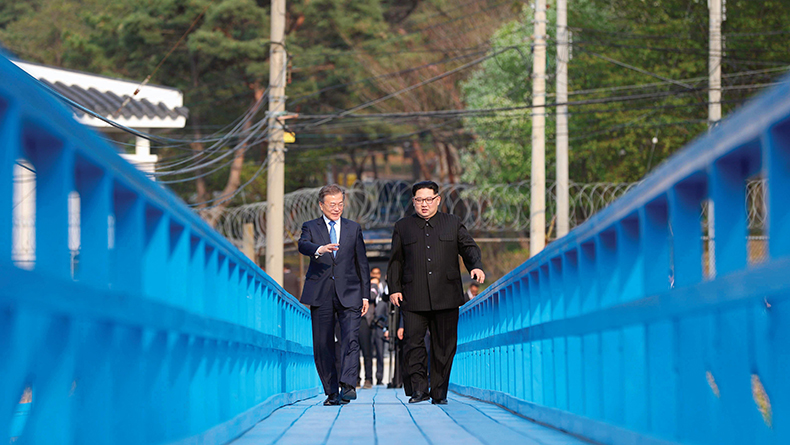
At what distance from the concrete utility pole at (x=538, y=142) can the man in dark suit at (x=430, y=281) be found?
11956 millimetres

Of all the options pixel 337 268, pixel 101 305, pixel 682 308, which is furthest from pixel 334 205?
pixel 101 305

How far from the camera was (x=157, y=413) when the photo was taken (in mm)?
3922

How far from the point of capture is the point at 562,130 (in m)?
22.0

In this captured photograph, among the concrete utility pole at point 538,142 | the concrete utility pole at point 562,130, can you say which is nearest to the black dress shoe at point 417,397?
the concrete utility pole at point 538,142

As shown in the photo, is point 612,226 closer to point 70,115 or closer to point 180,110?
point 70,115

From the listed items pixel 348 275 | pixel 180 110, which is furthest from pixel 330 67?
pixel 348 275

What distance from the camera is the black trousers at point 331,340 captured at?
29.1 feet

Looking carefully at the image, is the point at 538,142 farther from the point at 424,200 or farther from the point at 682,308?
the point at 682,308

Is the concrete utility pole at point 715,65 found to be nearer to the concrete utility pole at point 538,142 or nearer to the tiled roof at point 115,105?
the concrete utility pole at point 538,142

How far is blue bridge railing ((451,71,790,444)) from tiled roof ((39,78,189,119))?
14716 mm

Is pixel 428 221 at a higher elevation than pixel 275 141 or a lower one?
lower

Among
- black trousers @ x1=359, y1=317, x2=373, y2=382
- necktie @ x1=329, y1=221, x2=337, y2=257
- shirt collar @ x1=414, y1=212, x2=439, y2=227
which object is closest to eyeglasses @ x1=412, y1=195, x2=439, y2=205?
shirt collar @ x1=414, y1=212, x2=439, y2=227

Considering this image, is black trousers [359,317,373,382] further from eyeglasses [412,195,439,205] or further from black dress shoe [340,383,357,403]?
eyeglasses [412,195,439,205]

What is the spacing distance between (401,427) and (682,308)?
9.38 feet
